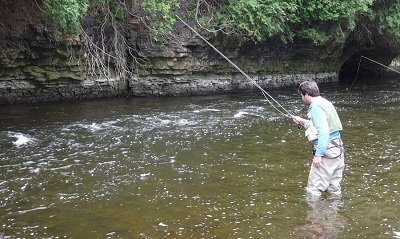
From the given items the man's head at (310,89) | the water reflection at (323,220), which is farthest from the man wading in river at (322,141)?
the water reflection at (323,220)

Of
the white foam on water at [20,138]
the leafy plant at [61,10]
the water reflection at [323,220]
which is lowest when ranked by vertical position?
the water reflection at [323,220]

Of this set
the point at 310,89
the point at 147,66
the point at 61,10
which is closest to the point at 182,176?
the point at 310,89

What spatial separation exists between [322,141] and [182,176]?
262 cm

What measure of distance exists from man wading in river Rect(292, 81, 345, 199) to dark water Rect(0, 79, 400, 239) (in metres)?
0.25

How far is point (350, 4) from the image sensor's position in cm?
1812

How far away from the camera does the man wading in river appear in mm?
6062

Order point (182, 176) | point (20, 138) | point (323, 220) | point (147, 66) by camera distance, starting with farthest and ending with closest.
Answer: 1. point (147, 66)
2. point (20, 138)
3. point (182, 176)
4. point (323, 220)

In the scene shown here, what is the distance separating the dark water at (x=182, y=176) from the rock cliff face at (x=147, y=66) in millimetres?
1222

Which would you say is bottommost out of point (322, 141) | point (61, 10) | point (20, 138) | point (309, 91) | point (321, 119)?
point (20, 138)

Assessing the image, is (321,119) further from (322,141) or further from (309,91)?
(309,91)

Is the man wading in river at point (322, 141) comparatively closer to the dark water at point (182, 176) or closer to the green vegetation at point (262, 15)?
the dark water at point (182, 176)

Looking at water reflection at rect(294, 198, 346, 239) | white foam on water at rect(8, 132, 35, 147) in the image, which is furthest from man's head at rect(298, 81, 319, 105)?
white foam on water at rect(8, 132, 35, 147)

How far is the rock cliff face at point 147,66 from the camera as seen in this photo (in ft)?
45.9

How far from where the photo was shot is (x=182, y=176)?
25.6ft
